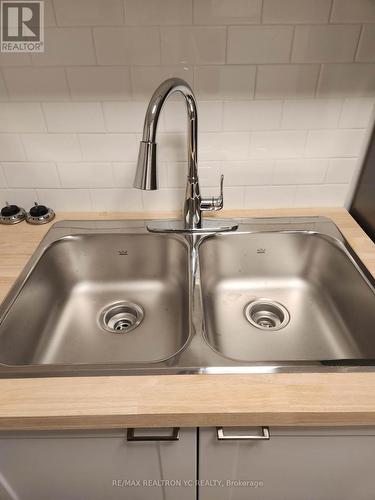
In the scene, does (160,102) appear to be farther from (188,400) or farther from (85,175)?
(188,400)

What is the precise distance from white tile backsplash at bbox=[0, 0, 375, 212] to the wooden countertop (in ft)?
1.91

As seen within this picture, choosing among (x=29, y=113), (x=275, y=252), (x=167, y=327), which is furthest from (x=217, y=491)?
(x=29, y=113)

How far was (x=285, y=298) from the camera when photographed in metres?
0.94

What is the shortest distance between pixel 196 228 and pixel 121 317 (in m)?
0.32

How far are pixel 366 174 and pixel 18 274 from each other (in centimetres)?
95

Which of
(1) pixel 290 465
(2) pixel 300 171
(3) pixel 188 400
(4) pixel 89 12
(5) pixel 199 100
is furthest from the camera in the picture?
(2) pixel 300 171

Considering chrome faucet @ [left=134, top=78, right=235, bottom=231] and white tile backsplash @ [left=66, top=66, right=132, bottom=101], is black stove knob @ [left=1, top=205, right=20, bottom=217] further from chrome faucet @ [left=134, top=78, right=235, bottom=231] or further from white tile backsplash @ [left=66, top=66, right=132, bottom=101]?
chrome faucet @ [left=134, top=78, right=235, bottom=231]

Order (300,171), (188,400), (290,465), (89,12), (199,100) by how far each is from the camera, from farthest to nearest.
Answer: (300,171) < (199,100) < (89,12) < (290,465) < (188,400)

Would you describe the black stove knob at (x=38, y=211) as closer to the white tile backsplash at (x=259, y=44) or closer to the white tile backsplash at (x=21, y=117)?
the white tile backsplash at (x=21, y=117)

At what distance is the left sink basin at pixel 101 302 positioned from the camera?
77 centimetres

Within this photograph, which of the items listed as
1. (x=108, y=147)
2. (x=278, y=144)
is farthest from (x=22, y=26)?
(x=278, y=144)

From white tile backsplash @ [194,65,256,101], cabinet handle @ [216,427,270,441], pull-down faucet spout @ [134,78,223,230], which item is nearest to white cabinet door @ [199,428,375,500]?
cabinet handle @ [216,427,270,441]

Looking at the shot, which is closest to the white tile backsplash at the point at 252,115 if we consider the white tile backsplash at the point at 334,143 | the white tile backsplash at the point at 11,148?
the white tile backsplash at the point at 334,143

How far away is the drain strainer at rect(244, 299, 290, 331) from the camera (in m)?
0.87
